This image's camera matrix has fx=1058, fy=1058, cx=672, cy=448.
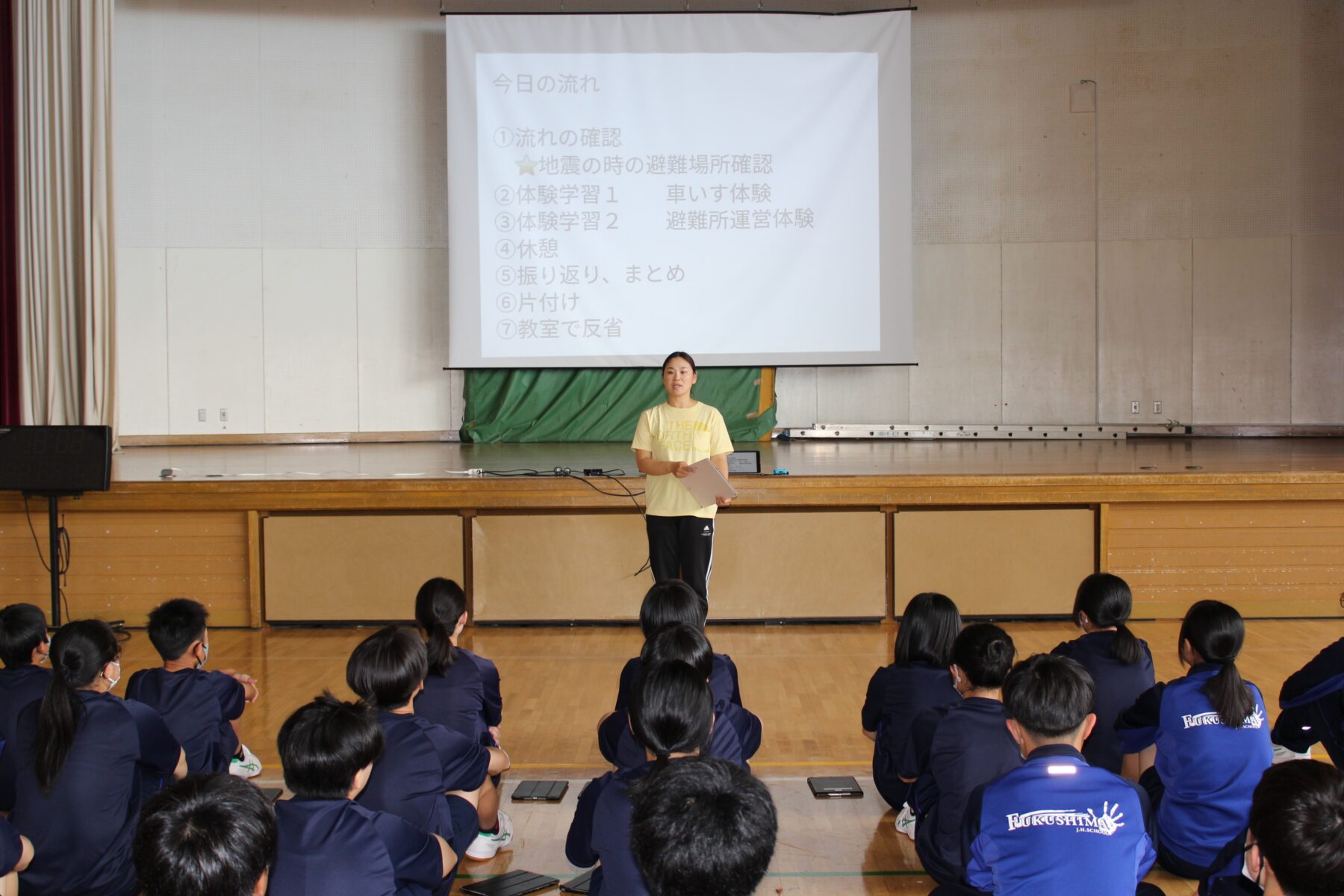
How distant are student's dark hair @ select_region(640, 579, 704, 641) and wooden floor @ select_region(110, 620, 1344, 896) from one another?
56 cm

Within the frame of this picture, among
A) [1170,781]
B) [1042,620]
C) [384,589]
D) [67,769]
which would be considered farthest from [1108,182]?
[67,769]

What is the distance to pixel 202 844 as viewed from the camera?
1.22 metres

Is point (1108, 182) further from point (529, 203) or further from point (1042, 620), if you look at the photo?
point (1042, 620)

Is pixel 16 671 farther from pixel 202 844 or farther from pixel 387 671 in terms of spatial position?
pixel 202 844

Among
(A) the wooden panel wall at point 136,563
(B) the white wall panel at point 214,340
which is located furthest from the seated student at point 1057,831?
(B) the white wall panel at point 214,340

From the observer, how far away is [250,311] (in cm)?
898

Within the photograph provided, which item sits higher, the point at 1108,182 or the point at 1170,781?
the point at 1108,182

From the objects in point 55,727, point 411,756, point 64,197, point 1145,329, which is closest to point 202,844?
point 411,756

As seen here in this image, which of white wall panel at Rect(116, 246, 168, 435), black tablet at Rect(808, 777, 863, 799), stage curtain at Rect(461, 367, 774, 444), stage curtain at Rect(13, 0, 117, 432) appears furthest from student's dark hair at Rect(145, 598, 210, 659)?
white wall panel at Rect(116, 246, 168, 435)

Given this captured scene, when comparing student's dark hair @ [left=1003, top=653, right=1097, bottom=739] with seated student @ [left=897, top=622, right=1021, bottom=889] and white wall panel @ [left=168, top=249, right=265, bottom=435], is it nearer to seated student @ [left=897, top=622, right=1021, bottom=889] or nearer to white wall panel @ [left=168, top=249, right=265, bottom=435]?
seated student @ [left=897, top=622, right=1021, bottom=889]

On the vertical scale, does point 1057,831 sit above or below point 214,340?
below

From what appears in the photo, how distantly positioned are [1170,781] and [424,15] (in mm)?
8661

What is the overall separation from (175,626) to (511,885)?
105 centimetres

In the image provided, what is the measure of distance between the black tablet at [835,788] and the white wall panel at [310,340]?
7.00 m
